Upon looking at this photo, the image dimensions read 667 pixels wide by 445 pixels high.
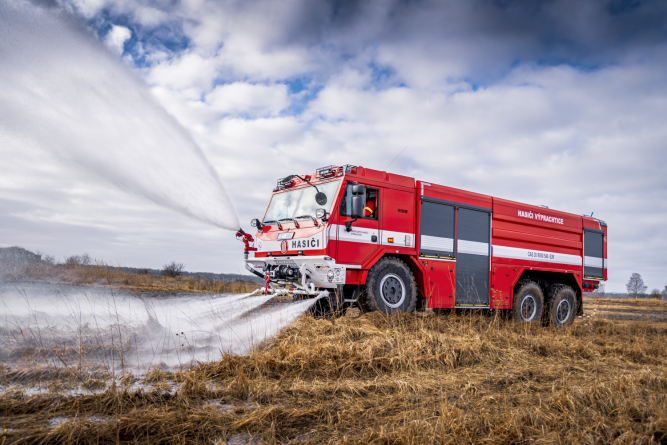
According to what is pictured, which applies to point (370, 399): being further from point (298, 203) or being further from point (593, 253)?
point (593, 253)

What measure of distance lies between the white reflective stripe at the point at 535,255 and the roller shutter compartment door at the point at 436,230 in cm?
178

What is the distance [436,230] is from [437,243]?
0.97ft

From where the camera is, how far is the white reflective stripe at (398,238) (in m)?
9.03

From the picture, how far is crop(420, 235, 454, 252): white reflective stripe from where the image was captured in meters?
9.69

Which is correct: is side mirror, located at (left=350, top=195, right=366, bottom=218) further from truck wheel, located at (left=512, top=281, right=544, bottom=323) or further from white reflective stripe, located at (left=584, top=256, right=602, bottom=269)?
white reflective stripe, located at (left=584, top=256, right=602, bottom=269)

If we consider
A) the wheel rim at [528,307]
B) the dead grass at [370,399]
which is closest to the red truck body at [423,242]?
the wheel rim at [528,307]

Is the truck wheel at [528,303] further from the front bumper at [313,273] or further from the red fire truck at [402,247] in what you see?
the front bumper at [313,273]

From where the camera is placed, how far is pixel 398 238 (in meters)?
9.25

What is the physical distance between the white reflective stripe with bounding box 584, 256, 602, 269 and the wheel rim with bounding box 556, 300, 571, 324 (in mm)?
1703

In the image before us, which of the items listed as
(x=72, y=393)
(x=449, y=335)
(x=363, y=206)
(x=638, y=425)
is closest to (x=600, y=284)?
(x=449, y=335)

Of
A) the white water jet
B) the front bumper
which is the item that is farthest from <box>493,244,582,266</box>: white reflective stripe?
the white water jet

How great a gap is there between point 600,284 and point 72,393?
48.8ft

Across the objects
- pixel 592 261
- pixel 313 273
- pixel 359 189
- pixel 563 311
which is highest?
pixel 359 189

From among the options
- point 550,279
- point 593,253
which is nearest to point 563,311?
point 550,279
